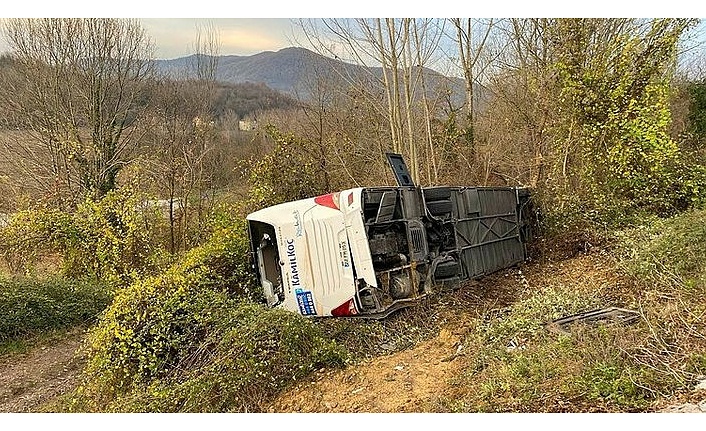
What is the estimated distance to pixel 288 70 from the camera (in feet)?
32.2

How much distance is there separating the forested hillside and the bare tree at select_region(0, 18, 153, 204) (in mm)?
40

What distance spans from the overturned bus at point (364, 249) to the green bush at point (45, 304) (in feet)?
12.9

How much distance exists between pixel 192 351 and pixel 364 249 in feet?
6.39

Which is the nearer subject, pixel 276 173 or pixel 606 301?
pixel 606 301

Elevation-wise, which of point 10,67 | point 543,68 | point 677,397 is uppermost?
point 10,67

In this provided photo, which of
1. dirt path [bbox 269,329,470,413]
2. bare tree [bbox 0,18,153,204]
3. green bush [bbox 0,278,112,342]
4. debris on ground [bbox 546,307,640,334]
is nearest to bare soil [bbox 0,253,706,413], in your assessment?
dirt path [bbox 269,329,470,413]

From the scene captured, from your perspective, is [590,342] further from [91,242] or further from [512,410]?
[91,242]

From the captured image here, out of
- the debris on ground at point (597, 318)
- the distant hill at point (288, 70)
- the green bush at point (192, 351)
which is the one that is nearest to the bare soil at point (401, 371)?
the green bush at point (192, 351)

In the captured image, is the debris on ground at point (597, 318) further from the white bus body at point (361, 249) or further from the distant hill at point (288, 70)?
the distant hill at point (288, 70)

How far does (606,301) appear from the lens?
516 centimetres

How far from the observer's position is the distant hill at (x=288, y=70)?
9273mm

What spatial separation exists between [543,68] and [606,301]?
5081 millimetres

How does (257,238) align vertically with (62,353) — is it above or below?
above

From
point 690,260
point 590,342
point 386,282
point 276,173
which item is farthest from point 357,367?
point 276,173
